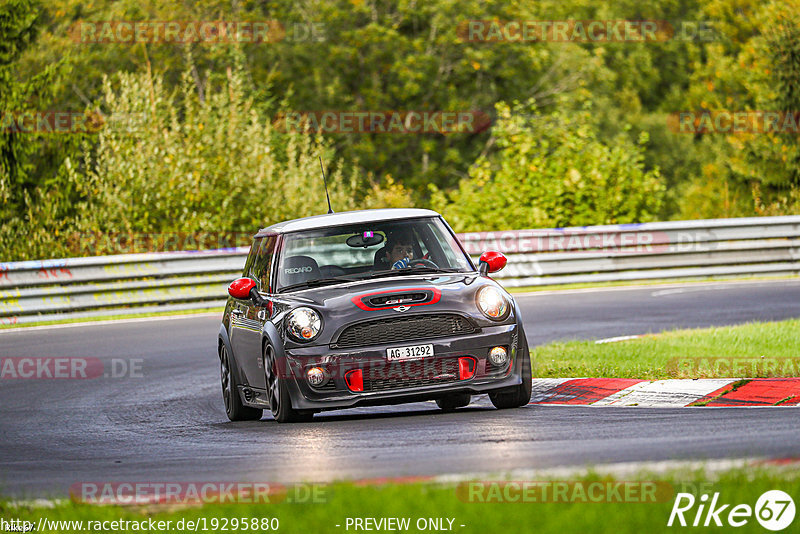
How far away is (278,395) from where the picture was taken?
967 cm

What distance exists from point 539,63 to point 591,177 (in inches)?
922

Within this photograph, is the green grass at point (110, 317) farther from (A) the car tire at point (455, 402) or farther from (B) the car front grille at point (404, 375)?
(B) the car front grille at point (404, 375)

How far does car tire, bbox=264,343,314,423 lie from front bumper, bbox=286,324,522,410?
0.34ft

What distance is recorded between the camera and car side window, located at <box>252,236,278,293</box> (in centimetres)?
1064

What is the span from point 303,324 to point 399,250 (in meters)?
1.45

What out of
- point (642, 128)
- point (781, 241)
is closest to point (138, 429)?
point (781, 241)

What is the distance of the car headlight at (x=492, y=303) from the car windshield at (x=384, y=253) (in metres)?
0.72

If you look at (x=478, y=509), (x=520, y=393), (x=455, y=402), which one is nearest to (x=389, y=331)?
(x=520, y=393)

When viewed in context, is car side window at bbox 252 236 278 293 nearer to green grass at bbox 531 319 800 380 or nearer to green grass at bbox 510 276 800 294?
green grass at bbox 531 319 800 380

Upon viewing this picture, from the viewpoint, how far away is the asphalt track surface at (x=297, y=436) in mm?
7188

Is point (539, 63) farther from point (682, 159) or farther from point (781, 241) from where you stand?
point (781, 241)

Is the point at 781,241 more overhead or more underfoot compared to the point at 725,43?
more underfoot

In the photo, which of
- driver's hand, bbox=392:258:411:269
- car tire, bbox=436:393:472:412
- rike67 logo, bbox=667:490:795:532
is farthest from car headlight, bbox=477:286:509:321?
rike67 logo, bbox=667:490:795:532

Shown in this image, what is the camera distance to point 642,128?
A: 210 feet
